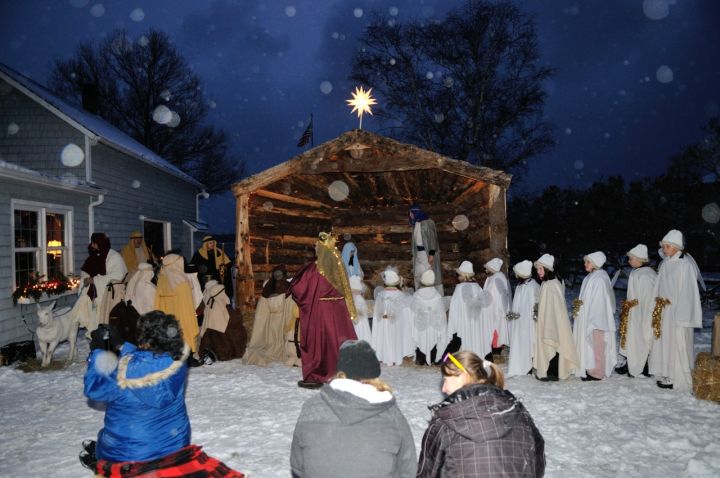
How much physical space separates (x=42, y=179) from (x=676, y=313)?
461 inches

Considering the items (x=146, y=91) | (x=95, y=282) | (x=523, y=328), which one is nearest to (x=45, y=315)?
(x=95, y=282)

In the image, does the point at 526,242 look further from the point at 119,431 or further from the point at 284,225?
the point at 119,431

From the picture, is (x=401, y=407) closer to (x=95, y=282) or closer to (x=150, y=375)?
(x=150, y=375)

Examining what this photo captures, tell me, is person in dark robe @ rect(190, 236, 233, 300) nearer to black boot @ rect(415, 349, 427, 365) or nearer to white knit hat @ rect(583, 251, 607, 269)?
black boot @ rect(415, 349, 427, 365)

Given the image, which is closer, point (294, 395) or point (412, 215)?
point (294, 395)

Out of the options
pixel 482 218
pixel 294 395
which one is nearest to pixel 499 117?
pixel 482 218

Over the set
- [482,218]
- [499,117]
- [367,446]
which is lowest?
[367,446]

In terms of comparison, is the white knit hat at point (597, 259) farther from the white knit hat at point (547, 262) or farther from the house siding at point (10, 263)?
the house siding at point (10, 263)

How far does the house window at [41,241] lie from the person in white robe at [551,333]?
10.1m

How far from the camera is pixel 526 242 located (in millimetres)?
23047

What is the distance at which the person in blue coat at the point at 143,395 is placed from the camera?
3451mm

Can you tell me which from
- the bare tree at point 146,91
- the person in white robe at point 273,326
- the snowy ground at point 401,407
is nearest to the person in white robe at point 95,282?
the snowy ground at point 401,407

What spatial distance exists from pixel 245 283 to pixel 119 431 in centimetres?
695

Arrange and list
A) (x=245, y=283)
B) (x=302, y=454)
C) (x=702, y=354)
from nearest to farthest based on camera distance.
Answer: (x=302, y=454)
(x=702, y=354)
(x=245, y=283)
